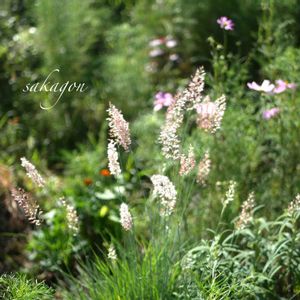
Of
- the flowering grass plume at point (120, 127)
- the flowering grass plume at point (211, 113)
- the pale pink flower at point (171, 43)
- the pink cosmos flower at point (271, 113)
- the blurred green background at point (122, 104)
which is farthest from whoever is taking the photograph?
the pale pink flower at point (171, 43)

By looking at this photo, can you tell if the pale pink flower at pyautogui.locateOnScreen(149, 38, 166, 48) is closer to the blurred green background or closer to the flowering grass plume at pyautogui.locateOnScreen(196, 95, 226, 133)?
the blurred green background

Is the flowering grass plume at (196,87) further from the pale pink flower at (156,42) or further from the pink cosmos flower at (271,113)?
the pale pink flower at (156,42)

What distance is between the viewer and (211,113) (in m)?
2.37

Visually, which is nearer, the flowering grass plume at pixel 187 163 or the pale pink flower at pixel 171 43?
the flowering grass plume at pixel 187 163

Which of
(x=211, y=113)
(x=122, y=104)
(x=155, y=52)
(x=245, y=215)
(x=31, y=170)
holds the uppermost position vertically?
(x=31, y=170)

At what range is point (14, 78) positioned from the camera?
14.3 feet

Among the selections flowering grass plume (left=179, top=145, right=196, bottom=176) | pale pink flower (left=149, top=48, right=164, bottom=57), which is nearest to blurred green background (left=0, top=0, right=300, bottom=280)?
pale pink flower (left=149, top=48, right=164, bottom=57)

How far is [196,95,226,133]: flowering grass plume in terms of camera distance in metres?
2.08

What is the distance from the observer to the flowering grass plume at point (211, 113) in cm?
208

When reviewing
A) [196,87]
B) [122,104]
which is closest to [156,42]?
[122,104]

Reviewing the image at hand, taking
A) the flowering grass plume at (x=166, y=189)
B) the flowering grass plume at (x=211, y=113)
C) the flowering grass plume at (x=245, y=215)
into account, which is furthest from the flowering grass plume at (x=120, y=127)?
the flowering grass plume at (x=245, y=215)

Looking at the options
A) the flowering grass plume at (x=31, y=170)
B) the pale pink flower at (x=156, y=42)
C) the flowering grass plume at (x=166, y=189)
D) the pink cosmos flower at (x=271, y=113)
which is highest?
the flowering grass plume at (x=31, y=170)

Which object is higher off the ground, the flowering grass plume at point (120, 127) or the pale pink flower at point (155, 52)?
the flowering grass plume at point (120, 127)

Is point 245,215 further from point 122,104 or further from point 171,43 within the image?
point 171,43
